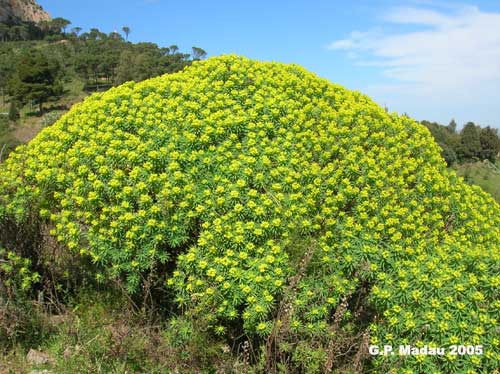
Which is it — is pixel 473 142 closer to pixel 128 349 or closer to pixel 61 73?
pixel 128 349

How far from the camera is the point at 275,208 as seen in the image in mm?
3758

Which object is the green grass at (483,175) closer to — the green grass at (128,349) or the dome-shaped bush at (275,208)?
the dome-shaped bush at (275,208)

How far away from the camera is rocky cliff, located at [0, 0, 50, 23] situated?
4317 inches

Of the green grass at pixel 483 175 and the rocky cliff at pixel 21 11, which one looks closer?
the green grass at pixel 483 175

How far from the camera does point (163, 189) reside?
151 inches

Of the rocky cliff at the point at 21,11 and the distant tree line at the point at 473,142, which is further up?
the rocky cliff at the point at 21,11

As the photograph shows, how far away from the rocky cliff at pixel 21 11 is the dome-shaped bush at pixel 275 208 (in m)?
124

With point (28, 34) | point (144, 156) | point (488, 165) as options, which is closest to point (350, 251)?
point (144, 156)

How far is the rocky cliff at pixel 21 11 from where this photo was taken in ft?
360

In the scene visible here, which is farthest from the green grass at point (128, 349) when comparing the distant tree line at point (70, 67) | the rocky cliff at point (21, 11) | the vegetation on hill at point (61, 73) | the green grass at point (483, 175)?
the rocky cliff at point (21, 11)

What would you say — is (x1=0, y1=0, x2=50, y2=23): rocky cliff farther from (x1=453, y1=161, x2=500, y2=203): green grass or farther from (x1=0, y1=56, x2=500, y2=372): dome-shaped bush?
(x1=0, y1=56, x2=500, y2=372): dome-shaped bush

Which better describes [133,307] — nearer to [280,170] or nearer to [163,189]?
[163,189]

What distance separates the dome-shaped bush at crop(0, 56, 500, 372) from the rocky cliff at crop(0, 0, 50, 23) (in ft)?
407

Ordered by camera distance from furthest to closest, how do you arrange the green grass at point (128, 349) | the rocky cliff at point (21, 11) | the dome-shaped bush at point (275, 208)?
the rocky cliff at point (21, 11) → the green grass at point (128, 349) → the dome-shaped bush at point (275, 208)
